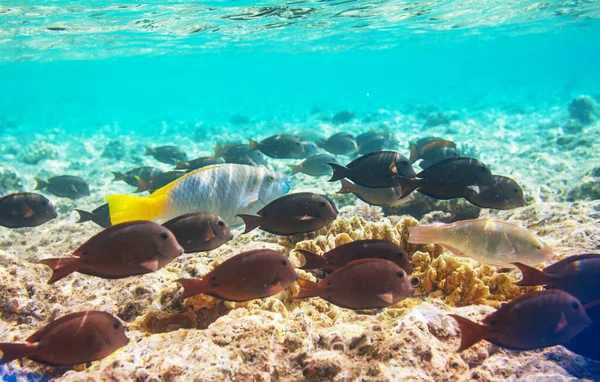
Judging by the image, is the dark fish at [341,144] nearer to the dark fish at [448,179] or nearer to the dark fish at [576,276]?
the dark fish at [448,179]

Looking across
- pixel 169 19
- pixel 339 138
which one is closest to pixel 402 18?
pixel 169 19

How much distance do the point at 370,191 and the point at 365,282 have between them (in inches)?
95.9

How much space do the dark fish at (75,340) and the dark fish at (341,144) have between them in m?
8.89

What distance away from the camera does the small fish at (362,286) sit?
2113mm

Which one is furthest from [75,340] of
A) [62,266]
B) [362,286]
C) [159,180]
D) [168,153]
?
[168,153]

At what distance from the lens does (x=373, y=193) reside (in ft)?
14.7

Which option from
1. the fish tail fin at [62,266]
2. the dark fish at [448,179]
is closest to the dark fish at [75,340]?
the fish tail fin at [62,266]

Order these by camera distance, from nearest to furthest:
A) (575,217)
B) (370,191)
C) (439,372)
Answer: (439,372) → (370,191) → (575,217)

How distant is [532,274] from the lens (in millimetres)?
2418

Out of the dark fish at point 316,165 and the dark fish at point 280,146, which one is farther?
the dark fish at point 316,165

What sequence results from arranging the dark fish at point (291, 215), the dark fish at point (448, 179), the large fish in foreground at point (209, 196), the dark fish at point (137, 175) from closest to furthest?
the dark fish at point (291, 215), the dark fish at point (448, 179), the large fish in foreground at point (209, 196), the dark fish at point (137, 175)

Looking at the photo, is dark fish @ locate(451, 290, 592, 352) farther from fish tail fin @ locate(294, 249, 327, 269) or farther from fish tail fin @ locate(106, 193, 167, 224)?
fish tail fin @ locate(106, 193, 167, 224)

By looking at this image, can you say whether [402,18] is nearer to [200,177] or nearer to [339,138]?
[339,138]

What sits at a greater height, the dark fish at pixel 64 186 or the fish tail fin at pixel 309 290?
the fish tail fin at pixel 309 290
